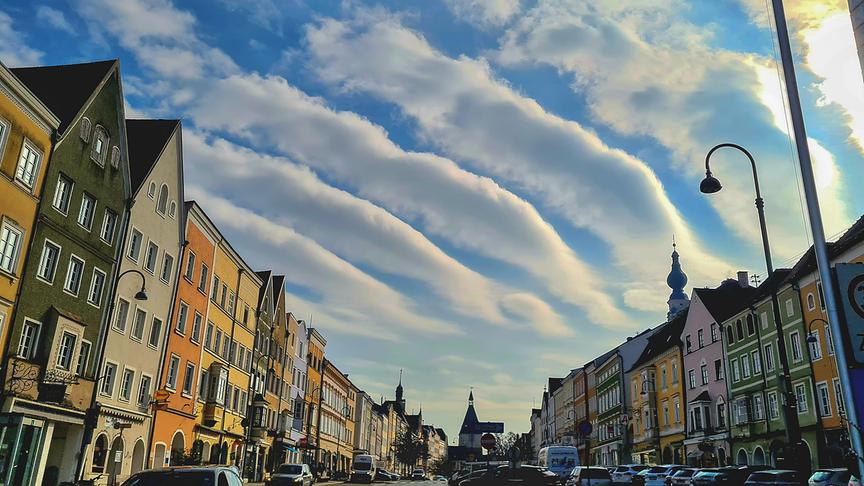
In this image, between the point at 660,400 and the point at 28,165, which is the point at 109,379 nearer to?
the point at 28,165

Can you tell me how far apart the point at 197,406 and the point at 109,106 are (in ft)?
63.2

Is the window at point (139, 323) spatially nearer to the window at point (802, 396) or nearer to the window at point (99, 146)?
the window at point (99, 146)

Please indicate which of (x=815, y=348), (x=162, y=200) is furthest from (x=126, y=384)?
(x=815, y=348)

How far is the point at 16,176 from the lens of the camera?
79.3 ft

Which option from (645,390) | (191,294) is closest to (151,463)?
(191,294)

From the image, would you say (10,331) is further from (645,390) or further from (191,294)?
(645,390)

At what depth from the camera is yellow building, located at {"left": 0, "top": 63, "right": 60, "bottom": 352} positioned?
2353cm

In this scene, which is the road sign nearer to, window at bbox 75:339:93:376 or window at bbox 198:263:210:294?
window at bbox 75:339:93:376

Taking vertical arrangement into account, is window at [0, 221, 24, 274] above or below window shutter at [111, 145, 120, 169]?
below

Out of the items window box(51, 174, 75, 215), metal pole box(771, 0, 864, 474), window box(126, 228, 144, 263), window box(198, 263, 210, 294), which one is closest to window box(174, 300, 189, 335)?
window box(198, 263, 210, 294)

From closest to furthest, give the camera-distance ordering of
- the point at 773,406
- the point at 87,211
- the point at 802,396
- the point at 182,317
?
the point at 87,211 → the point at 182,317 → the point at 802,396 → the point at 773,406

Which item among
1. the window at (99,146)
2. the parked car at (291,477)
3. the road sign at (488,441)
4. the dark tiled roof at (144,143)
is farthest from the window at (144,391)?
the road sign at (488,441)

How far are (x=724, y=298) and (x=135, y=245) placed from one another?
45646 millimetres

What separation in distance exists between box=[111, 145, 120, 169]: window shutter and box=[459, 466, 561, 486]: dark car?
21728 mm
